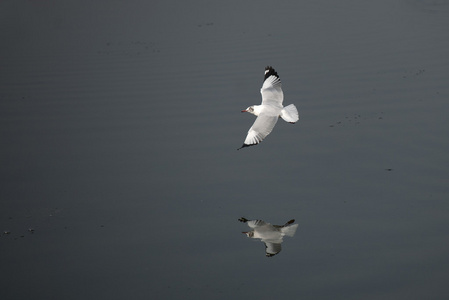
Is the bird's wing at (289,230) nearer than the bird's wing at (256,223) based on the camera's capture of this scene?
Yes

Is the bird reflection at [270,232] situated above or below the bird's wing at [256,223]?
below

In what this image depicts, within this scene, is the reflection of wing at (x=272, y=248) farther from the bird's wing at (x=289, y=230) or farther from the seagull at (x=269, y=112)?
the seagull at (x=269, y=112)

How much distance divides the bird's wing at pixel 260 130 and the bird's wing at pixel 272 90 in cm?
58

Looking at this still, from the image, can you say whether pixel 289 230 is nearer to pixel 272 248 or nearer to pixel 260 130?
pixel 272 248

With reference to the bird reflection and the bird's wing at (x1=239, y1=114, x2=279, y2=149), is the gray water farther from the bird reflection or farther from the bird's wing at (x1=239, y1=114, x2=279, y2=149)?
the bird's wing at (x1=239, y1=114, x2=279, y2=149)

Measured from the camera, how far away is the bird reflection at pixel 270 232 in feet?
31.6

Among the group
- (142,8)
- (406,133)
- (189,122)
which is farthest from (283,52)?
(142,8)

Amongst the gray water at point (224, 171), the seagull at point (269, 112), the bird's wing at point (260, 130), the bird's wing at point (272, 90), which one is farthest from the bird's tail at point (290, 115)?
the gray water at point (224, 171)

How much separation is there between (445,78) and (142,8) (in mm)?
22971

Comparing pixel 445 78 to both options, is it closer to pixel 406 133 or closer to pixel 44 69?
pixel 406 133

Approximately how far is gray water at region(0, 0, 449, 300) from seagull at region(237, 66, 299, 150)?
0.80 meters

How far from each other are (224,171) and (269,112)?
1.49 meters

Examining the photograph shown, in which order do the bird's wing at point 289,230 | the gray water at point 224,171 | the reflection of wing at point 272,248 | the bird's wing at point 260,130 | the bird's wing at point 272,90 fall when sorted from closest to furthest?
the gray water at point 224,171 < the reflection of wing at point 272,248 < the bird's wing at point 289,230 < the bird's wing at point 260,130 < the bird's wing at point 272,90

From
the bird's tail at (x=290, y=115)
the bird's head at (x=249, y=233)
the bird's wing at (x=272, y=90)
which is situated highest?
the bird's wing at (x=272, y=90)
